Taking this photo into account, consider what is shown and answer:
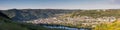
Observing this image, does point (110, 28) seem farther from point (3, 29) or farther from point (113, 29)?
point (3, 29)

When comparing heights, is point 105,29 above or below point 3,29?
below

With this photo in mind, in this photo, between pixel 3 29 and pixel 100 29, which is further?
pixel 100 29

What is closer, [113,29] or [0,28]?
[0,28]

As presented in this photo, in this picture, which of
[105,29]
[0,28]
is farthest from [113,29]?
[0,28]

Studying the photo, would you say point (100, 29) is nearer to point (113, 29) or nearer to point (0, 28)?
point (113, 29)

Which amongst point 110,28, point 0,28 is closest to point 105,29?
point 110,28

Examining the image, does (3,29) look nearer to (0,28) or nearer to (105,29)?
(0,28)

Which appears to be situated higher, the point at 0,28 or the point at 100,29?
the point at 0,28
